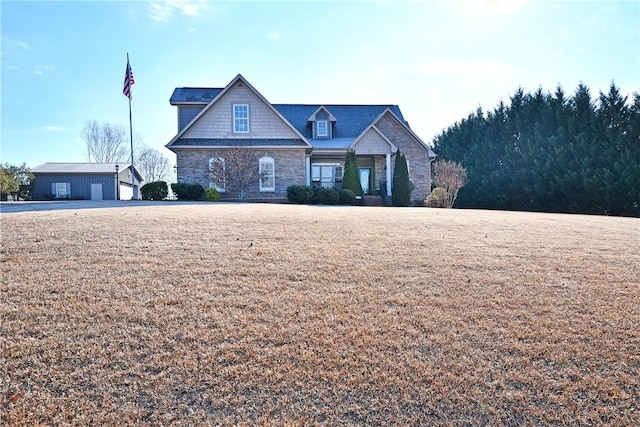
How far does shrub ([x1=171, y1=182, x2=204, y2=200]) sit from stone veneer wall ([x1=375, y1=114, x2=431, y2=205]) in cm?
1250

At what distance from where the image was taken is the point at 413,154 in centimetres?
2408

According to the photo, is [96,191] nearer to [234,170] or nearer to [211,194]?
[211,194]

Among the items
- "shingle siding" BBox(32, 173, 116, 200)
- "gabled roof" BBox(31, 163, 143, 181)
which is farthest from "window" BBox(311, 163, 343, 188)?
"gabled roof" BBox(31, 163, 143, 181)

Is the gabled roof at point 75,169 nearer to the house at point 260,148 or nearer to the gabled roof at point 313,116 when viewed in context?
the gabled roof at point 313,116

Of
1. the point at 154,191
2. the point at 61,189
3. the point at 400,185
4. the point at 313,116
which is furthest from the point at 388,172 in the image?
the point at 61,189

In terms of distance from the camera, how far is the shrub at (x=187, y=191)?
17.8 meters

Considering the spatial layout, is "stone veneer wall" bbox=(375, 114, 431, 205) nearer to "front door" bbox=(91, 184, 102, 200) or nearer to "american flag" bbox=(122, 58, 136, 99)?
"american flag" bbox=(122, 58, 136, 99)

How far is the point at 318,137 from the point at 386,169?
17.0ft

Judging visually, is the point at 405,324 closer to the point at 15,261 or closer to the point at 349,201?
the point at 15,261

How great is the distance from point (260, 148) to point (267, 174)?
1485 mm

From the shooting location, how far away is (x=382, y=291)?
4.57m

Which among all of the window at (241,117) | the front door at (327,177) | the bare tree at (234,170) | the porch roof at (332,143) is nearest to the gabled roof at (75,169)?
the window at (241,117)

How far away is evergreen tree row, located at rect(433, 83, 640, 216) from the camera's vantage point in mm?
20609

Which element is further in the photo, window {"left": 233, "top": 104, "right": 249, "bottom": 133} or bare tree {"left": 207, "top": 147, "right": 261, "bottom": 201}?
window {"left": 233, "top": 104, "right": 249, "bottom": 133}
